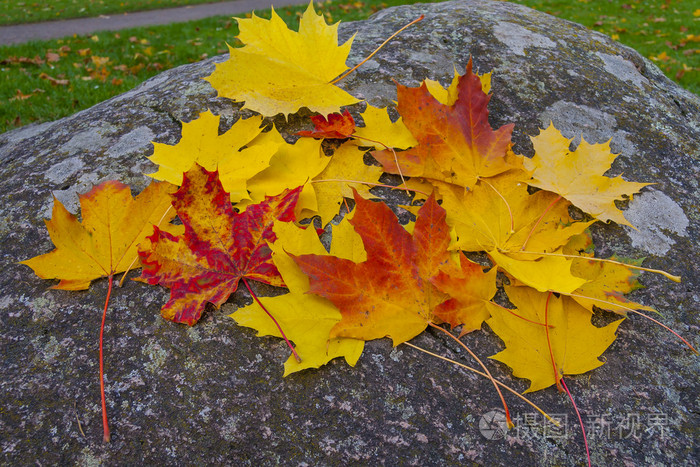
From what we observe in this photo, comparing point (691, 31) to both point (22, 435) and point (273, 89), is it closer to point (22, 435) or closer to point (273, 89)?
point (273, 89)

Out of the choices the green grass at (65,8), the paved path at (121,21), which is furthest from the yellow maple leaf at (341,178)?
the green grass at (65,8)

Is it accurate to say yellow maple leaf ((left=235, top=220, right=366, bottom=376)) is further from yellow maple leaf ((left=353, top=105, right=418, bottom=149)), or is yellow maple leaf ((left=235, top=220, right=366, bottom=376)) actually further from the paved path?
the paved path

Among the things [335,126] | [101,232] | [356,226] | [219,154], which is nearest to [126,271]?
[101,232]

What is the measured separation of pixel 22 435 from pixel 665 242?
56.3 inches

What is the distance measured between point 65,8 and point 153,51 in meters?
4.21

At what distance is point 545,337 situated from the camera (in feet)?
2.97

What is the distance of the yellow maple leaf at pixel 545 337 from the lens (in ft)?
2.87

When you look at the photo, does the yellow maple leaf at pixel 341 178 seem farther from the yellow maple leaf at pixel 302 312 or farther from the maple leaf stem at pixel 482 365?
the maple leaf stem at pixel 482 365

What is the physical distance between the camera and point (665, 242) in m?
1.16

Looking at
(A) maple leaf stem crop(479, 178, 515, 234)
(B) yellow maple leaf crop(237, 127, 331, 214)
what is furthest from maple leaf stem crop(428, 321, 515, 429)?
(B) yellow maple leaf crop(237, 127, 331, 214)

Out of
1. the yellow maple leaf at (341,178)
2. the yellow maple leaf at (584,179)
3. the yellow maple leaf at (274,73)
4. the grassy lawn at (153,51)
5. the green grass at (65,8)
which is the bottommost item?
the green grass at (65,8)

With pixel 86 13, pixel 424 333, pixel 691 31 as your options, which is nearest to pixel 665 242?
pixel 424 333

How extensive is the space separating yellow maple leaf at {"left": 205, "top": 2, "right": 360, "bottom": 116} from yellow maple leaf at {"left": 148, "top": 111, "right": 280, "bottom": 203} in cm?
11

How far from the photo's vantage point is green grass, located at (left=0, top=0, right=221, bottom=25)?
7.14 m
